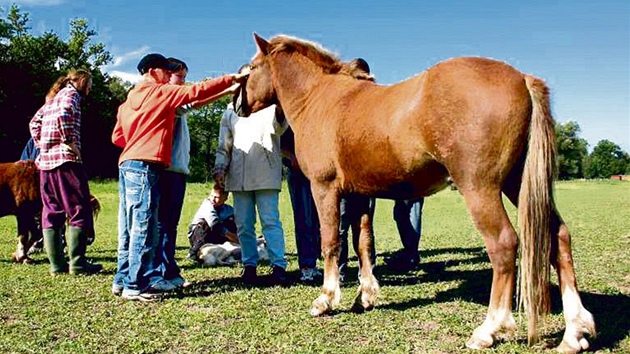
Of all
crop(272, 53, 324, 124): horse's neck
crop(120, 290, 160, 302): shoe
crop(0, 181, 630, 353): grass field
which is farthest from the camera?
crop(120, 290, 160, 302): shoe

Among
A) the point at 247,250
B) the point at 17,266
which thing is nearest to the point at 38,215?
the point at 17,266

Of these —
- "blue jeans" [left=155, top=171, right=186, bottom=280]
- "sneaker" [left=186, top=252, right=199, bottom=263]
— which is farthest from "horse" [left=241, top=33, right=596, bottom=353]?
"sneaker" [left=186, top=252, right=199, bottom=263]

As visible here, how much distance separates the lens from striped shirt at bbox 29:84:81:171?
680cm

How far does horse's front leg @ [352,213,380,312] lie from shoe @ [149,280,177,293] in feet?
7.02

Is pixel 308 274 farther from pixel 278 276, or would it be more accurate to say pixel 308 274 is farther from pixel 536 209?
pixel 536 209

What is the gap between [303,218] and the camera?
6449mm

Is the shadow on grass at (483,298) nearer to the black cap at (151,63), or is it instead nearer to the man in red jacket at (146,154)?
the man in red jacket at (146,154)

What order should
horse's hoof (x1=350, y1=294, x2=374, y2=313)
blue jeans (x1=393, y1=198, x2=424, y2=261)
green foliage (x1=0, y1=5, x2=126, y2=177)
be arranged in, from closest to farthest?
horse's hoof (x1=350, y1=294, x2=374, y2=313) < blue jeans (x1=393, y1=198, x2=424, y2=261) < green foliage (x1=0, y1=5, x2=126, y2=177)

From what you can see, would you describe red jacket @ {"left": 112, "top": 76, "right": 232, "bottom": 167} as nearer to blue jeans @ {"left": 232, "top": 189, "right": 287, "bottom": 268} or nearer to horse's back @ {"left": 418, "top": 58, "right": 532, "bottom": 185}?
blue jeans @ {"left": 232, "top": 189, "right": 287, "bottom": 268}

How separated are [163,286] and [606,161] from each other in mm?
149999

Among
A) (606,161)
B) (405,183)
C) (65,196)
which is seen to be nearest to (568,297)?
(405,183)

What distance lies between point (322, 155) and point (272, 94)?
1111 mm

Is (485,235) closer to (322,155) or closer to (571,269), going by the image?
(571,269)

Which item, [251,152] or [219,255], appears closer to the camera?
[251,152]
